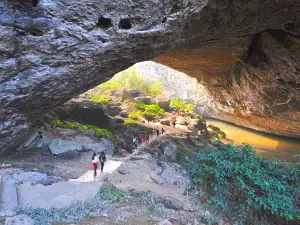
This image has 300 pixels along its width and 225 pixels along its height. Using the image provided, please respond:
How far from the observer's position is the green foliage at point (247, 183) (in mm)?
4863

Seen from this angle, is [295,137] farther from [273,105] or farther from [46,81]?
[46,81]

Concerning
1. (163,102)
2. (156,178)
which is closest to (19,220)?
(156,178)

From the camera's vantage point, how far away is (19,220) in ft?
17.5

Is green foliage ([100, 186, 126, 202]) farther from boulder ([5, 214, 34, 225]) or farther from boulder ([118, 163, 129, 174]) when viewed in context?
boulder ([118, 163, 129, 174])

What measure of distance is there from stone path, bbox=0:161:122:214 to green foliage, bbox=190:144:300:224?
11.9 ft

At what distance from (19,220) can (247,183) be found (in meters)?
5.79

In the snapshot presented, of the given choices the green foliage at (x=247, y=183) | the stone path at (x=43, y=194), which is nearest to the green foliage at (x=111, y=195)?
the stone path at (x=43, y=194)

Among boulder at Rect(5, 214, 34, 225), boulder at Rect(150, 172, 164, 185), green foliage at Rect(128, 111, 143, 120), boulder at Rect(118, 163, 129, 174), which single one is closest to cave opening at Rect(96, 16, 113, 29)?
boulder at Rect(5, 214, 34, 225)

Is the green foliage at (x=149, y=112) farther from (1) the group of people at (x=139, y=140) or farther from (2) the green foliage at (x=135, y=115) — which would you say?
(1) the group of people at (x=139, y=140)

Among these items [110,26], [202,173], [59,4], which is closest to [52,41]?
[59,4]

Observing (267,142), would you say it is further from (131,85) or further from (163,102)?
(131,85)

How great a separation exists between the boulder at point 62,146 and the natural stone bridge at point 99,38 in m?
3.80

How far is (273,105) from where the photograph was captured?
16.0m

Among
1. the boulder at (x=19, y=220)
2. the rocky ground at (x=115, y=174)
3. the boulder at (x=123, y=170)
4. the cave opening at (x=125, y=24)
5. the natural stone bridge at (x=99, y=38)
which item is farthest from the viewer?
the boulder at (x=123, y=170)
